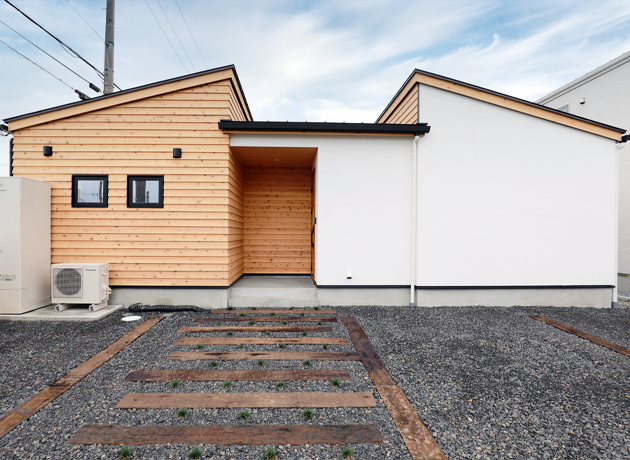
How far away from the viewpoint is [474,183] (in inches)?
187

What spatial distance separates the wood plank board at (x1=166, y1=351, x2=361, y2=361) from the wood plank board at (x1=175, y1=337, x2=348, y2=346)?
0.24 meters

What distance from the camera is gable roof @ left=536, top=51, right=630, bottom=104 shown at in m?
6.98

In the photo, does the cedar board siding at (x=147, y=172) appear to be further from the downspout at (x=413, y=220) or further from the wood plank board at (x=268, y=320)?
the downspout at (x=413, y=220)

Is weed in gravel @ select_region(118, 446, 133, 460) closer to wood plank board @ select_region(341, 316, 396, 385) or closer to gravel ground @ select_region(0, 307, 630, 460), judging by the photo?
gravel ground @ select_region(0, 307, 630, 460)

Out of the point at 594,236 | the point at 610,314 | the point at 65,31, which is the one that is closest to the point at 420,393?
the point at 610,314

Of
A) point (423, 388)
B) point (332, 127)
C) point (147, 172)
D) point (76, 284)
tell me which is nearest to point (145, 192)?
point (147, 172)

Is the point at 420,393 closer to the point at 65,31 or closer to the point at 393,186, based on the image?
the point at 393,186

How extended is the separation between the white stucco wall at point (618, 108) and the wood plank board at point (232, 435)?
9398 mm

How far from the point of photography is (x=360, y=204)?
15.5 ft

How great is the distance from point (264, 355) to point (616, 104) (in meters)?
11.2

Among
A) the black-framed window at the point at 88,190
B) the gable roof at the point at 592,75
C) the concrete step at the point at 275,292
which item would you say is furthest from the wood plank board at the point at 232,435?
the gable roof at the point at 592,75

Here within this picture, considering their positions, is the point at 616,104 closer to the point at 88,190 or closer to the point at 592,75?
the point at 592,75

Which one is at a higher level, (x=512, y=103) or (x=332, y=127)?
(x=512, y=103)

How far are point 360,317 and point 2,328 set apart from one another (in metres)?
5.06
